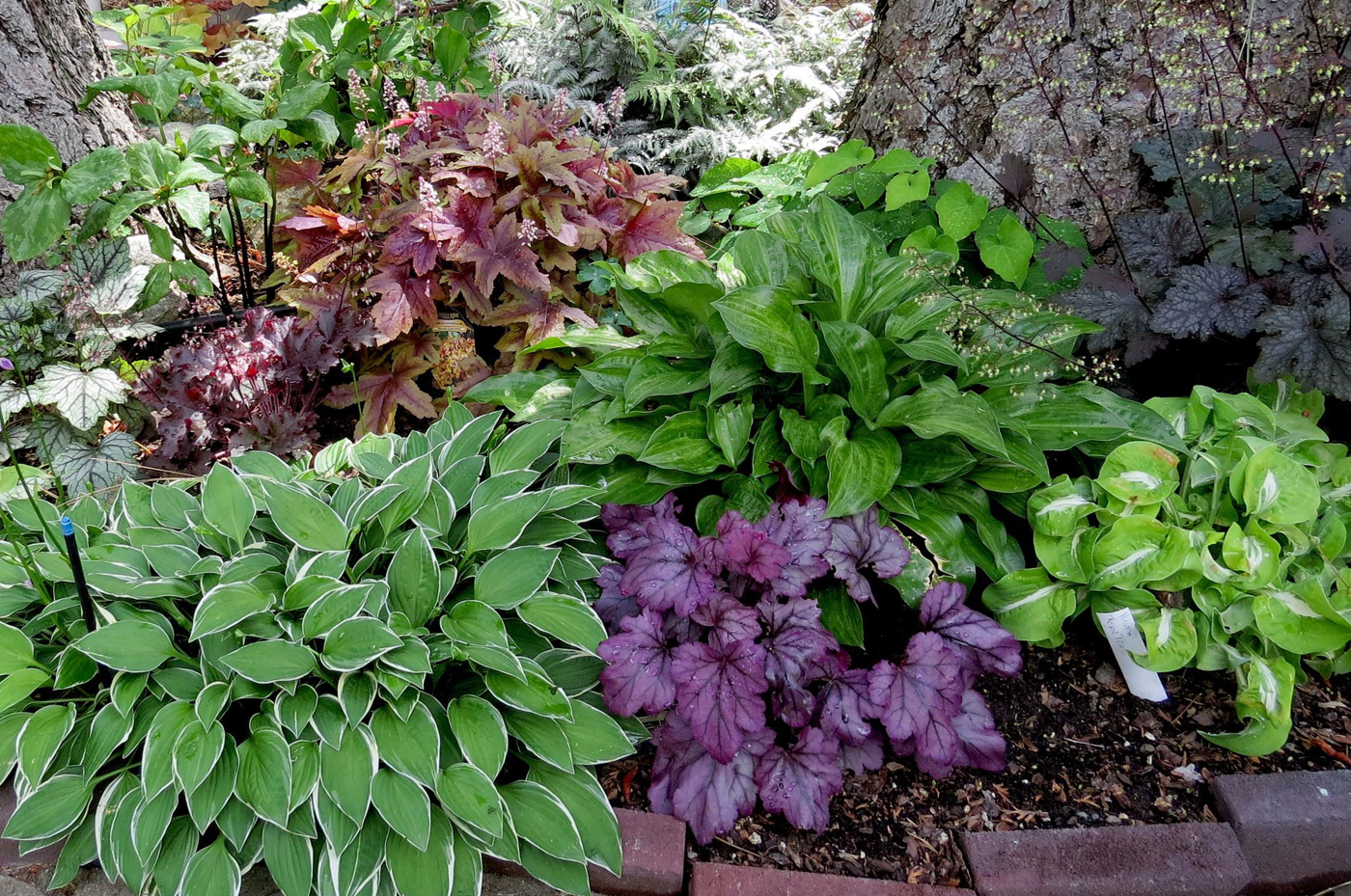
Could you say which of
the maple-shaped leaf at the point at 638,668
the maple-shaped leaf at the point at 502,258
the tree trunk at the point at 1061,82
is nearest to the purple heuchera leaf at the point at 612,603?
the maple-shaped leaf at the point at 638,668

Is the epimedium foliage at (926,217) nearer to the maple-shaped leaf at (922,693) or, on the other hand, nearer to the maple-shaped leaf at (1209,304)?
the maple-shaped leaf at (1209,304)

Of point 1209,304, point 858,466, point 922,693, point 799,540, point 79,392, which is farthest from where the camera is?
point 79,392

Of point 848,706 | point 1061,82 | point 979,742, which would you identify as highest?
point 1061,82

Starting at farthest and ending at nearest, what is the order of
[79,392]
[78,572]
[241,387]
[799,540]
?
[241,387] < [79,392] < [799,540] < [78,572]

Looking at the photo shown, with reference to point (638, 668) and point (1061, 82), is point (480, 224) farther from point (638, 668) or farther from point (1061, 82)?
point (1061, 82)

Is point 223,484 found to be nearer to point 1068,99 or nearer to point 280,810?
point 280,810

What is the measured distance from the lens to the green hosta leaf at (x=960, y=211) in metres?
2.58

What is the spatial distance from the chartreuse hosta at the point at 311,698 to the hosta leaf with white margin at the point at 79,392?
434 millimetres

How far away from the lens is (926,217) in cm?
284

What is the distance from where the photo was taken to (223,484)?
1.99m

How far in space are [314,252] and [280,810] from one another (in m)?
1.80

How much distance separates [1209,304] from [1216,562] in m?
0.64

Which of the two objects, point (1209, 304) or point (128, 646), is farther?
point (1209, 304)

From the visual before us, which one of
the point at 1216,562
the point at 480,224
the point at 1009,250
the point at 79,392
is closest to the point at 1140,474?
the point at 1216,562
